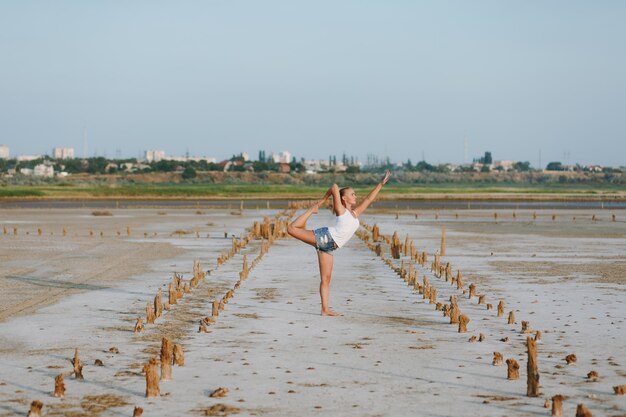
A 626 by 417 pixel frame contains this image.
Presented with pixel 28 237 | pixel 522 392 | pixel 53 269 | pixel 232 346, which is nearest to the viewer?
pixel 522 392

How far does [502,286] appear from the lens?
21281mm

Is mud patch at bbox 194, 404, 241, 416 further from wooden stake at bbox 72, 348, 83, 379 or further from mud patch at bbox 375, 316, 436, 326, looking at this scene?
mud patch at bbox 375, 316, 436, 326

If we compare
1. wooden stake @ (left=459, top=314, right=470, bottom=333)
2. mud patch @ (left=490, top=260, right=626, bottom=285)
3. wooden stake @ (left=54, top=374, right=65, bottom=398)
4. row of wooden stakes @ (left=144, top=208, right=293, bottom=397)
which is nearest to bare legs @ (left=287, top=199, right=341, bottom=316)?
row of wooden stakes @ (left=144, top=208, right=293, bottom=397)

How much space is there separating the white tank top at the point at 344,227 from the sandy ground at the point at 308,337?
140 cm

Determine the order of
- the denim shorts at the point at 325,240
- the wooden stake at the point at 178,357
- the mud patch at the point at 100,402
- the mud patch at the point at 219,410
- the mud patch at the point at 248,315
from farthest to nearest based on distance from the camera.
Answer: the mud patch at the point at 248,315 < the denim shorts at the point at 325,240 < the wooden stake at the point at 178,357 < the mud patch at the point at 100,402 < the mud patch at the point at 219,410

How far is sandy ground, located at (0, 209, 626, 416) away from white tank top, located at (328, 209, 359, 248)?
140cm

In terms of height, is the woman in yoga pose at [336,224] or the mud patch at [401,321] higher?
the woman in yoga pose at [336,224]

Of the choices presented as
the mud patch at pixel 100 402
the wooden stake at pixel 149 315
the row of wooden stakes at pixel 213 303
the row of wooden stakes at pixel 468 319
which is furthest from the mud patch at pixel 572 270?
the mud patch at pixel 100 402

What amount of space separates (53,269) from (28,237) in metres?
14.5

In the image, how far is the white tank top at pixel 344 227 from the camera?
47.7 ft

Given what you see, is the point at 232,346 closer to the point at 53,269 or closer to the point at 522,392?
the point at 522,392

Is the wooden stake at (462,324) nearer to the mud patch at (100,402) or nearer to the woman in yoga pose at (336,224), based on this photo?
the woman in yoga pose at (336,224)

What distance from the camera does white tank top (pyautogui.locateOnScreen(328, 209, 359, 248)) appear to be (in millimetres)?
14539

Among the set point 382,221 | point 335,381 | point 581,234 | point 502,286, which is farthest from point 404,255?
point 382,221
